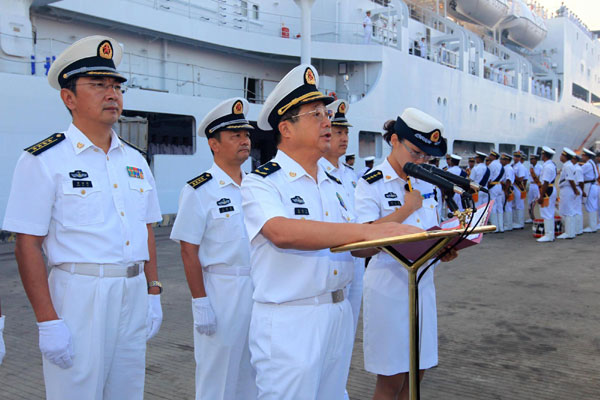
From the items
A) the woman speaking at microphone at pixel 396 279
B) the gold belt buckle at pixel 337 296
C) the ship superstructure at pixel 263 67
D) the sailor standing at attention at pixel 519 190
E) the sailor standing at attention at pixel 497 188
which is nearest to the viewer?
the gold belt buckle at pixel 337 296

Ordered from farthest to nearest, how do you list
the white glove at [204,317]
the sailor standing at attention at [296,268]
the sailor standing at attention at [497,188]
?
1. the sailor standing at attention at [497,188]
2. the white glove at [204,317]
3. the sailor standing at attention at [296,268]

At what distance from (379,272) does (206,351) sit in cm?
100

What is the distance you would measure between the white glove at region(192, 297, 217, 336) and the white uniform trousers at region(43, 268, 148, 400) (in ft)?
1.77

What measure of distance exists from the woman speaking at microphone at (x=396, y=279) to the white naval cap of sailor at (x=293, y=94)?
739 millimetres

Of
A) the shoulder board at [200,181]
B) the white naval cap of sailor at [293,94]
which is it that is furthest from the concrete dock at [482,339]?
the white naval cap of sailor at [293,94]

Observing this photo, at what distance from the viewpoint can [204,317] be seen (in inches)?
104

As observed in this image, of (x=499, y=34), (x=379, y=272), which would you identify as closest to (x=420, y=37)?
(x=499, y=34)

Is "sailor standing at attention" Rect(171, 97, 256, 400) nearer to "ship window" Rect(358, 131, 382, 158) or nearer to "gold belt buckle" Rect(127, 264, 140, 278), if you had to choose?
"gold belt buckle" Rect(127, 264, 140, 278)

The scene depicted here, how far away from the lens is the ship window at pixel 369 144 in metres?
16.7

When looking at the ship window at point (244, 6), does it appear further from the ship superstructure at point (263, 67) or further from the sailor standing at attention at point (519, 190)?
the sailor standing at attention at point (519, 190)

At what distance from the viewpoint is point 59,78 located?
223cm

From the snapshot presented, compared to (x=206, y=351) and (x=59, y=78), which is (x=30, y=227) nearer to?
(x=59, y=78)

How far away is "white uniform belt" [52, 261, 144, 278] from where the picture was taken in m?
2.03

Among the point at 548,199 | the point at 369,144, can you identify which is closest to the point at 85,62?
the point at 548,199
